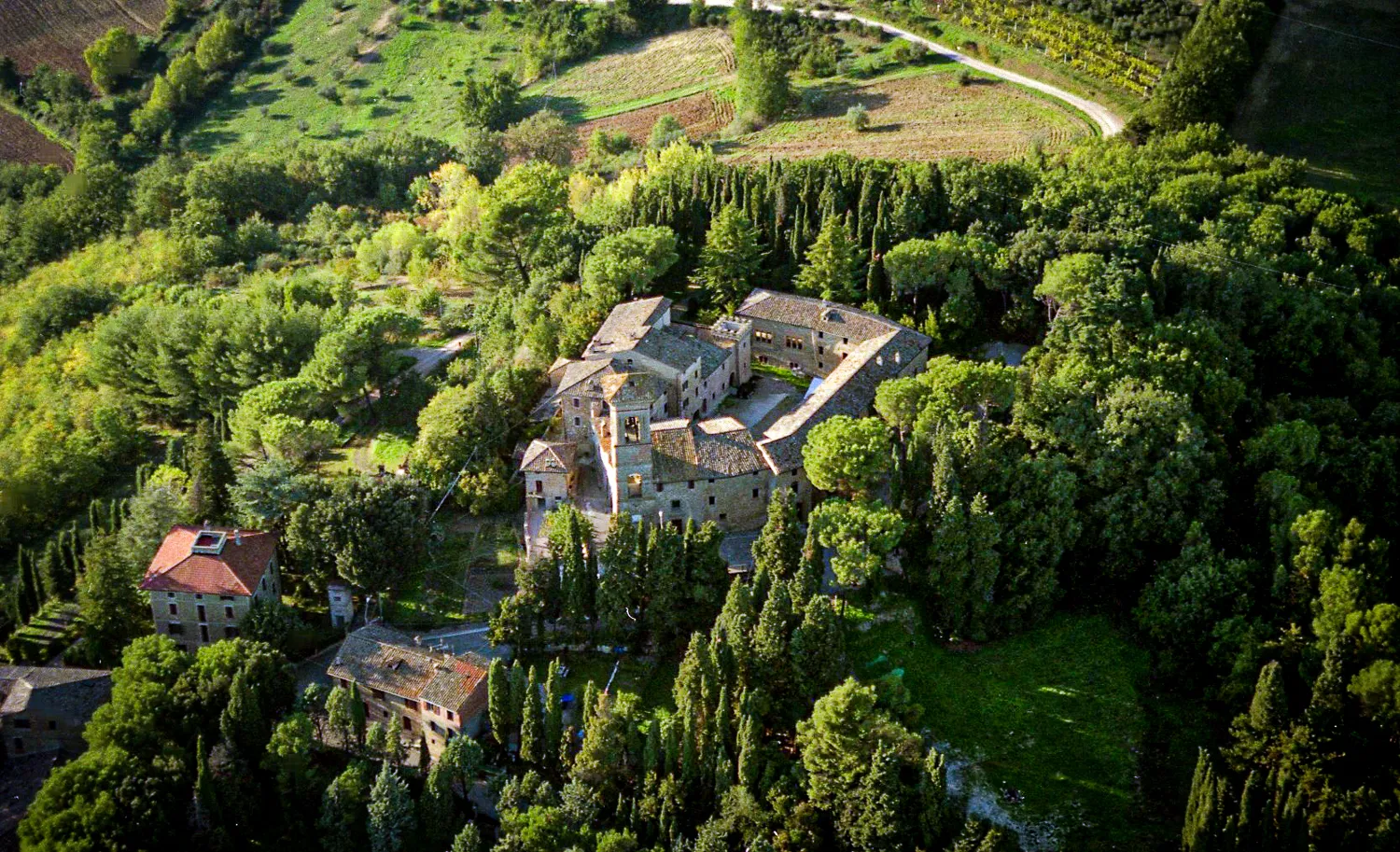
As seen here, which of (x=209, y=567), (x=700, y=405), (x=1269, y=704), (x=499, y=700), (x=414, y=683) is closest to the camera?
(x=1269, y=704)

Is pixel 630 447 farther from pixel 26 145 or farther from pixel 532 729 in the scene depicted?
pixel 26 145

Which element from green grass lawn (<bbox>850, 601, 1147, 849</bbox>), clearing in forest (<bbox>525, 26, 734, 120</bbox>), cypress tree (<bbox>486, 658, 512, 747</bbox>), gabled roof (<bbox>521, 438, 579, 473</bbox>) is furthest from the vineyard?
cypress tree (<bbox>486, 658, 512, 747</bbox>)

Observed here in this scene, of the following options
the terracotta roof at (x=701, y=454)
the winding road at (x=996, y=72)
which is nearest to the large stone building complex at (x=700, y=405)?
the terracotta roof at (x=701, y=454)

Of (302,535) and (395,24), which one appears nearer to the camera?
(302,535)

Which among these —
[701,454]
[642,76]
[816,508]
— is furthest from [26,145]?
[816,508]

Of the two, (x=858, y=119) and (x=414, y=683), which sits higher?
(x=858, y=119)

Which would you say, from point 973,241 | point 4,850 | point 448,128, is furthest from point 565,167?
point 4,850

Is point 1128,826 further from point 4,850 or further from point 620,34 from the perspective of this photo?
point 620,34

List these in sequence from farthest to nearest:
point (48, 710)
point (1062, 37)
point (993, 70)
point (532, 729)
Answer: point (993, 70) → point (1062, 37) → point (48, 710) → point (532, 729)
